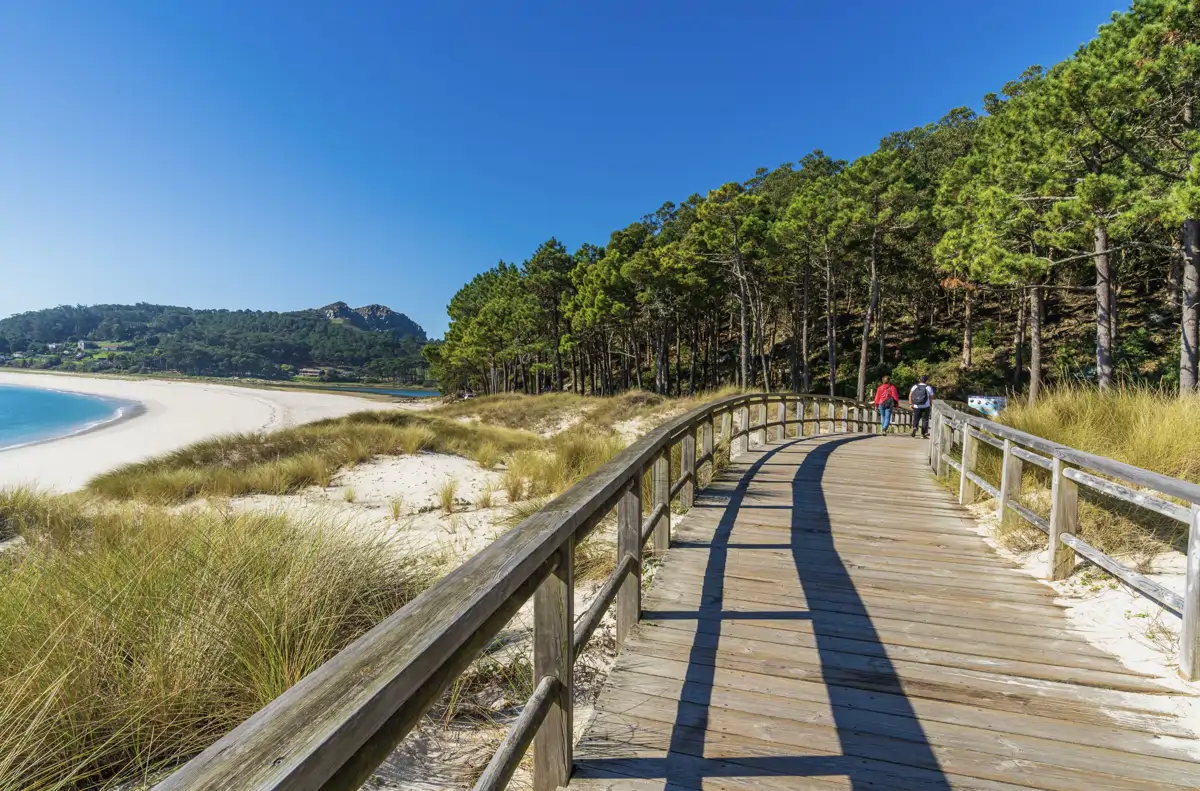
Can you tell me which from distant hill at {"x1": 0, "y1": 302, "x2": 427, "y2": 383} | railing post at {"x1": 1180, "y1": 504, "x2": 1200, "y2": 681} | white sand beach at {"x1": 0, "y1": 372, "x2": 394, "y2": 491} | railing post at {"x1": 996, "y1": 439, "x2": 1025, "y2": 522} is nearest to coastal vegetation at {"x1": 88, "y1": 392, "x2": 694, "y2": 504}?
white sand beach at {"x1": 0, "y1": 372, "x2": 394, "y2": 491}

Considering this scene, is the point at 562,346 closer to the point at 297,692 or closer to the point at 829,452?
the point at 829,452

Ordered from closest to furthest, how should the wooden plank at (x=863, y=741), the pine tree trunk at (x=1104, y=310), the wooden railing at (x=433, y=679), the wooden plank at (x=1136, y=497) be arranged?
the wooden railing at (x=433, y=679), the wooden plank at (x=863, y=741), the wooden plank at (x=1136, y=497), the pine tree trunk at (x=1104, y=310)

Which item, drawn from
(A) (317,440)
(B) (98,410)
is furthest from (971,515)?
(B) (98,410)

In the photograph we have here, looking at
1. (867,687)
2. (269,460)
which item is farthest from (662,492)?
(269,460)

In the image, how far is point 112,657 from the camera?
264 cm

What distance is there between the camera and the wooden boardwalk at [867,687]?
224 cm

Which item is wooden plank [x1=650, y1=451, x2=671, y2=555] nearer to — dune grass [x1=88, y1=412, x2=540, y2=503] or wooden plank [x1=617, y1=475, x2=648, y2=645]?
wooden plank [x1=617, y1=475, x2=648, y2=645]

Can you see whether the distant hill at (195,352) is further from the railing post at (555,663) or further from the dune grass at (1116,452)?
the railing post at (555,663)

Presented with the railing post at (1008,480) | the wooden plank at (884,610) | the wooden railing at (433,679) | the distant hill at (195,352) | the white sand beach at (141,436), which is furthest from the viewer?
the distant hill at (195,352)

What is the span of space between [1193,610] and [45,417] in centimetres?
6422

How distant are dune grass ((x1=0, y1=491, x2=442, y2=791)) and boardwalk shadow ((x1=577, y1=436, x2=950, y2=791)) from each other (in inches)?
69.4

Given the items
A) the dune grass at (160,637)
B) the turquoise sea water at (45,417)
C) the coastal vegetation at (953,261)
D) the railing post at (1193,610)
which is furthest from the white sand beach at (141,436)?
the coastal vegetation at (953,261)

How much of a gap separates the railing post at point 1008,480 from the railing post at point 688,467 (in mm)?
2883

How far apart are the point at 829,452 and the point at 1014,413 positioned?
11.5 feet
